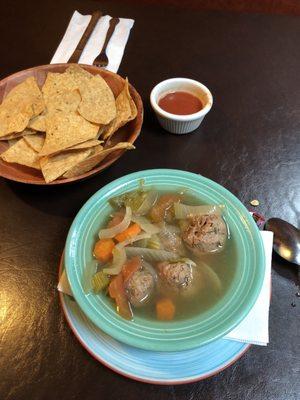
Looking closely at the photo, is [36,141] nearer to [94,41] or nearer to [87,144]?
[87,144]

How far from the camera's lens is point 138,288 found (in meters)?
1.06

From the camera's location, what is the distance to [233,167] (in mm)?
1577

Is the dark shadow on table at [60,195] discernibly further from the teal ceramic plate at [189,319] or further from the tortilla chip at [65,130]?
the teal ceramic plate at [189,319]

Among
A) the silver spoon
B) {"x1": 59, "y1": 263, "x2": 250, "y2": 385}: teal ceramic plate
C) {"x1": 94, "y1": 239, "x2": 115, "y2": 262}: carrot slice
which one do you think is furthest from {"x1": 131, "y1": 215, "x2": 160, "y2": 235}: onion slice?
the silver spoon

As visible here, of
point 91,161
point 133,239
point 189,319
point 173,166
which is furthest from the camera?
point 173,166

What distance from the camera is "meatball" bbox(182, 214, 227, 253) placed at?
3.75ft

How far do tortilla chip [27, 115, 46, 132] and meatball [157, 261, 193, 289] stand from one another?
2.58 feet

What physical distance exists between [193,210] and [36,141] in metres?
0.73

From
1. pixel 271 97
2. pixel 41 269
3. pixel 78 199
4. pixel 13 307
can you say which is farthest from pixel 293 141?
pixel 13 307

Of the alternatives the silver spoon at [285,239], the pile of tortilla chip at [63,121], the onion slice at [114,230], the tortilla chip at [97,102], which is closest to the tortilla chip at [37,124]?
the pile of tortilla chip at [63,121]

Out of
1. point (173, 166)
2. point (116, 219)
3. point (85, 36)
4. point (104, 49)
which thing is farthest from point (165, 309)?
point (85, 36)

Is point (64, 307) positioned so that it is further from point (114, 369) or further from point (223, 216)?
point (223, 216)

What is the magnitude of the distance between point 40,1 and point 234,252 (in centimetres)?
204

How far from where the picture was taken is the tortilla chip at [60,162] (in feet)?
4.37
